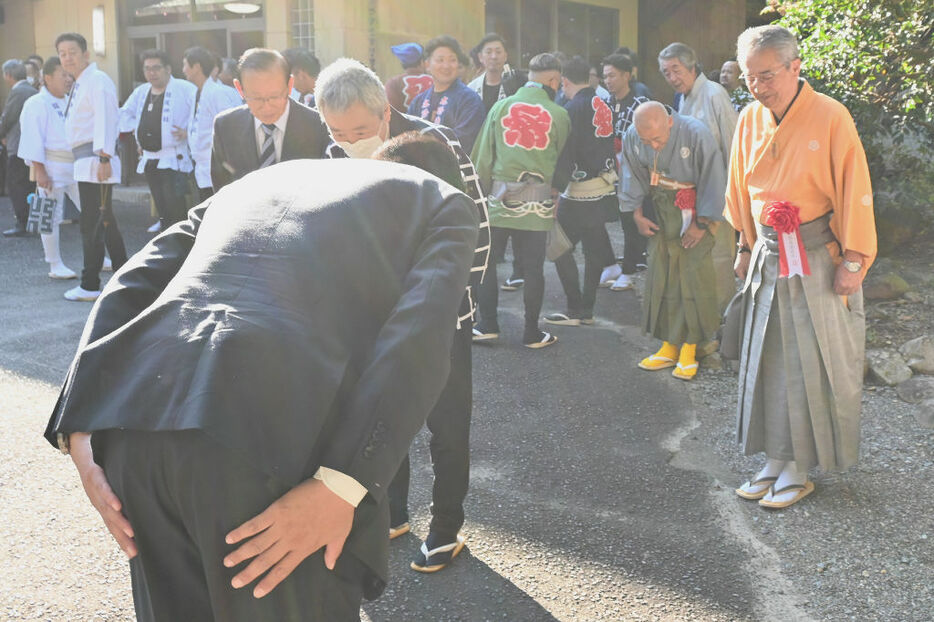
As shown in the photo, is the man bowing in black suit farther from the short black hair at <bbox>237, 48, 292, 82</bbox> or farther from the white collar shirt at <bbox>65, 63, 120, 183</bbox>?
the white collar shirt at <bbox>65, 63, 120, 183</bbox>

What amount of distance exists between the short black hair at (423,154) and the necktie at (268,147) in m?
1.53

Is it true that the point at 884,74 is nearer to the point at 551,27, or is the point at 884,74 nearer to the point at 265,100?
the point at 265,100

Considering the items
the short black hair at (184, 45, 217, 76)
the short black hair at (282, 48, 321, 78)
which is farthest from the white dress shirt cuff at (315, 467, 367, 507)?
the short black hair at (184, 45, 217, 76)

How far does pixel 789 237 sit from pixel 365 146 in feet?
6.07

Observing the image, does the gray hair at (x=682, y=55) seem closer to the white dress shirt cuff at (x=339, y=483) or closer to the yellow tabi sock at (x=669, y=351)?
the yellow tabi sock at (x=669, y=351)

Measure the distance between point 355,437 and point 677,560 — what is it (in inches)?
82.3

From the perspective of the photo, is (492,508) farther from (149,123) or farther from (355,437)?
(149,123)

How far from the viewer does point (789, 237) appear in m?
3.67

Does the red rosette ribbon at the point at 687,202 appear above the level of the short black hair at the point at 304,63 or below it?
below

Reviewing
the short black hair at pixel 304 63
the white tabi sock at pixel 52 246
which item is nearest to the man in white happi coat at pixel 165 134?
the white tabi sock at pixel 52 246

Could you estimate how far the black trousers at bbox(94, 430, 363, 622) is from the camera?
1619 mm

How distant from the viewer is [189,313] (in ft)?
5.55

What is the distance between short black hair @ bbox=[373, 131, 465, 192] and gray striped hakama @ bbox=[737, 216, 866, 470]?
1.60 meters

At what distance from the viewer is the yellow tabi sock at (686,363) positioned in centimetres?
552
